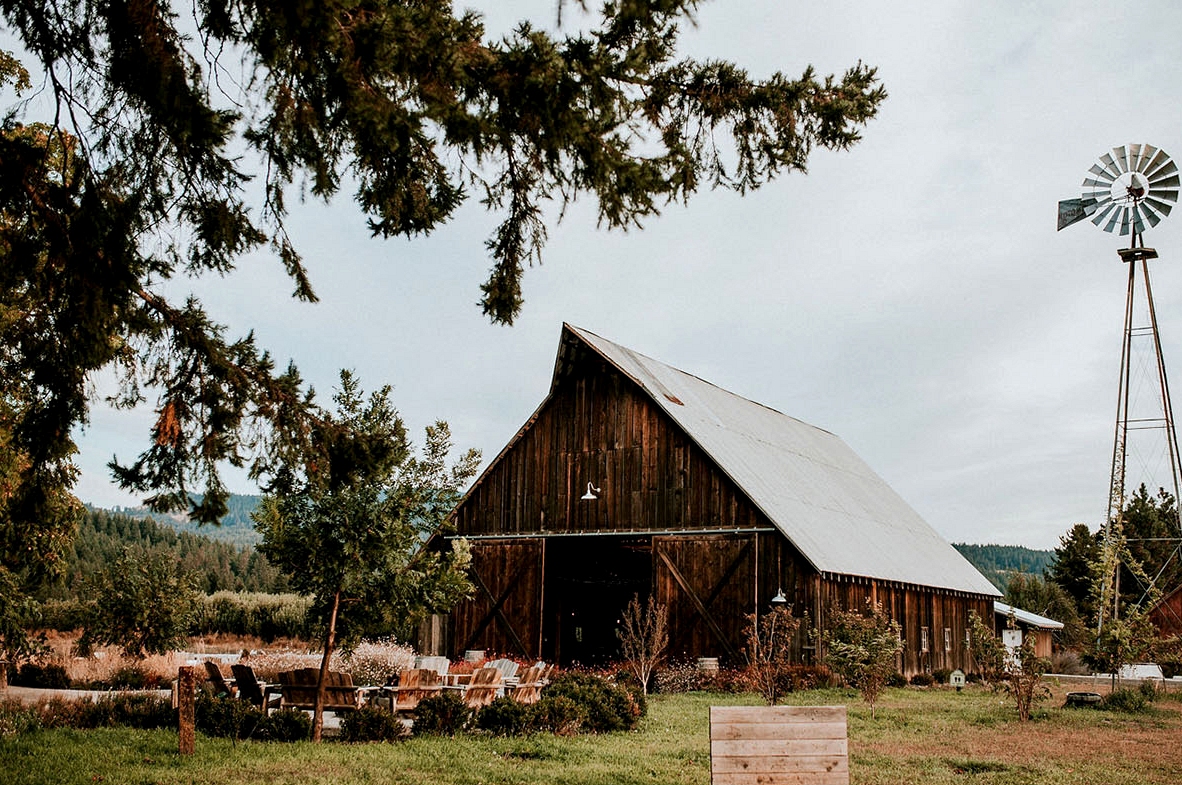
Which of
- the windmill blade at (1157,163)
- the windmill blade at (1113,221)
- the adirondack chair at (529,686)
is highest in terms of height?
A: the windmill blade at (1157,163)

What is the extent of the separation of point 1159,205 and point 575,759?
25.8 meters

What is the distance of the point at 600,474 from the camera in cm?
2703

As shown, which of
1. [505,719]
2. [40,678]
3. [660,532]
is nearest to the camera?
[505,719]

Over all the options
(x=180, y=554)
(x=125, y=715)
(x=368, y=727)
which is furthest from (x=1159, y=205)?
(x=180, y=554)

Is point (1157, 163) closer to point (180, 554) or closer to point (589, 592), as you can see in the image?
point (589, 592)

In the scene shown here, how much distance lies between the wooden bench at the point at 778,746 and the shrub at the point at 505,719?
5871 mm

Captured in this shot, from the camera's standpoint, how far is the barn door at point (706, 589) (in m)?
24.4

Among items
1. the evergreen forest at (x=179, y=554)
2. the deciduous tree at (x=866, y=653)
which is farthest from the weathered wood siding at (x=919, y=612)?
the evergreen forest at (x=179, y=554)

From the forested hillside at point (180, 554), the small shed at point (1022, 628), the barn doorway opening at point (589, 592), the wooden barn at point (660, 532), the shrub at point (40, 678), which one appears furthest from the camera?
the forested hillside at point (180, 554)

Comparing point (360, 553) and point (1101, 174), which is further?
point (1101, 174)

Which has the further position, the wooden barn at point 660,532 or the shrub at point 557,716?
the wooden barn at point 660,532

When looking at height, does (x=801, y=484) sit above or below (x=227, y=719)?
above

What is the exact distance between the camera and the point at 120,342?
371 inches

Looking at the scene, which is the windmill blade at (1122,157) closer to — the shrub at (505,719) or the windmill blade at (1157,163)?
the windmill blade at (1157,163)
